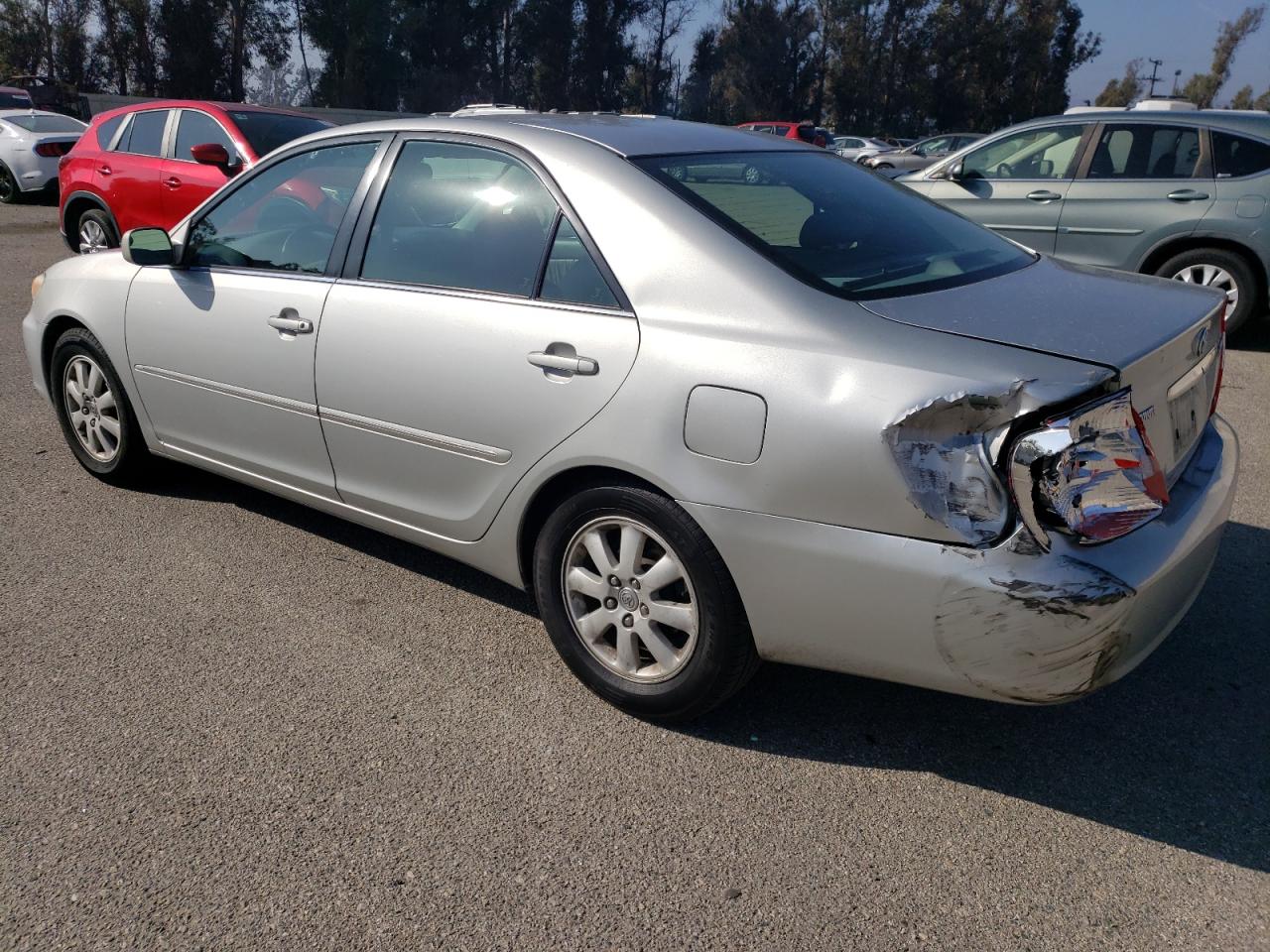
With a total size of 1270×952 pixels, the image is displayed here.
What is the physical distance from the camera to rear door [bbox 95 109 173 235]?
973 cm

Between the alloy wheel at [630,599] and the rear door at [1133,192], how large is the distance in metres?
6.30

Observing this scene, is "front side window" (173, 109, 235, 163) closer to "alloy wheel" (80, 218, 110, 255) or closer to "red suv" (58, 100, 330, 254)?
"red suv" (58, 100, 330, 254)

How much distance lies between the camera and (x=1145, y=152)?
8078 mm

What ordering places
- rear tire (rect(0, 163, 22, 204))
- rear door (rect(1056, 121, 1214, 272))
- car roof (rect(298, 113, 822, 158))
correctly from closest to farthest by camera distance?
car roof (rect(298, 113, 822, 158))
rear door (rect(1056, 121, 1214, 272))
rear tire (rect(0, 163, 22, 204))

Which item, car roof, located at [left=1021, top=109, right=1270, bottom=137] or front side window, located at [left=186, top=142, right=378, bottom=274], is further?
car roof, located at [left=1021, top=109, right=1270, bottom=137]

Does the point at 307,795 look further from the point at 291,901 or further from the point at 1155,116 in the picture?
the point at 1155,116

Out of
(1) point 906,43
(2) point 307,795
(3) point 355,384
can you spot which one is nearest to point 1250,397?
(3) point 355,384

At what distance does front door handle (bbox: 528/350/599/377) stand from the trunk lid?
0.73m

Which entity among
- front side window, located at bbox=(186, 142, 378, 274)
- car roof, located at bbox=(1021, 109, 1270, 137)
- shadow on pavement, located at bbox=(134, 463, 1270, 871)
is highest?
car roof, located at bbox=(1021, 109, 1270, 137)

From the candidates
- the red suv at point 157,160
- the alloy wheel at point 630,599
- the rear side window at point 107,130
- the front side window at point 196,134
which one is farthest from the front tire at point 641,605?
the rear side window at point 107,130

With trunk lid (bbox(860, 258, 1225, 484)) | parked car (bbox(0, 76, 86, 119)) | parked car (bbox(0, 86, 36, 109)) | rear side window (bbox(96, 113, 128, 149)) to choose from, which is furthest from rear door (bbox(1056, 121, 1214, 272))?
parked car (bbox(0, 76, 86, 119))

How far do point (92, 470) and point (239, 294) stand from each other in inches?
60.1

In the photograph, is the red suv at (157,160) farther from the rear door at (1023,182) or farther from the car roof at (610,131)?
the car roof at (610,131)

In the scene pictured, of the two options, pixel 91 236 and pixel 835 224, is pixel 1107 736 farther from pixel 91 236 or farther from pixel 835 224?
pixel 91 236
